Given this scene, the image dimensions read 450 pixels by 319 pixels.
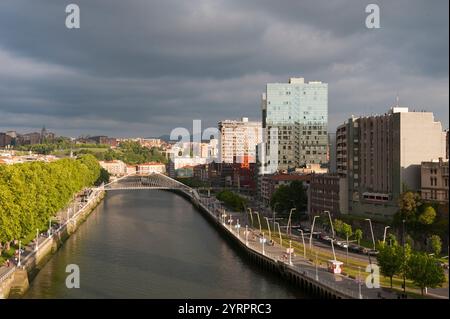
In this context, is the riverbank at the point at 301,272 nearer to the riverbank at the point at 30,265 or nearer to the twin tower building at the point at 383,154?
the twin tower building at the point at 383,154

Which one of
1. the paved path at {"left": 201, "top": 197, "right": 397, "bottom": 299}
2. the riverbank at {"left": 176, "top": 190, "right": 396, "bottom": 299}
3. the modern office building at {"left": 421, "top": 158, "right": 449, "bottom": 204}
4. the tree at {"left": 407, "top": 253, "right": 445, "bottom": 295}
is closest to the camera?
the tree at {"left": 407, "top": 253, "right": 445, "bottom": 295}

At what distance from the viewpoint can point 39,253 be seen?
39.9 metres

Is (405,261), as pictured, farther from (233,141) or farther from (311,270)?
(233,141)

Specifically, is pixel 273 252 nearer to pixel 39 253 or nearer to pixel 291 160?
pixel 39 253

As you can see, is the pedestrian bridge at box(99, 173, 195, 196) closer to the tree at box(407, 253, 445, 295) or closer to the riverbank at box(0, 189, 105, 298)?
the riverbank at box(0, 189, 105, 298)

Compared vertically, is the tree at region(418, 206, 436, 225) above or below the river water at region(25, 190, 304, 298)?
above

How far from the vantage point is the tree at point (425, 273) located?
27422mm

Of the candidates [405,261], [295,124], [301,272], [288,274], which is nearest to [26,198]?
[288,274]

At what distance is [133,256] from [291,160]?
2497 inches

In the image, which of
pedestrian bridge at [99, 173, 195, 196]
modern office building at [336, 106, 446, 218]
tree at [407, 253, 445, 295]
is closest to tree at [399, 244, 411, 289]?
tree at [407, 253, 445, 295]

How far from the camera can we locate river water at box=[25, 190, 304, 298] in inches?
1308

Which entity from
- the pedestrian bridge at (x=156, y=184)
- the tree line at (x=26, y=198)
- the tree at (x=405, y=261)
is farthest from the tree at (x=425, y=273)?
the pedestrian bridge at (x=156, y=184)

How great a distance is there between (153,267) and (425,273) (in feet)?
66.6

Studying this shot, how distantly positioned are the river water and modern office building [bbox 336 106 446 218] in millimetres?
13485
